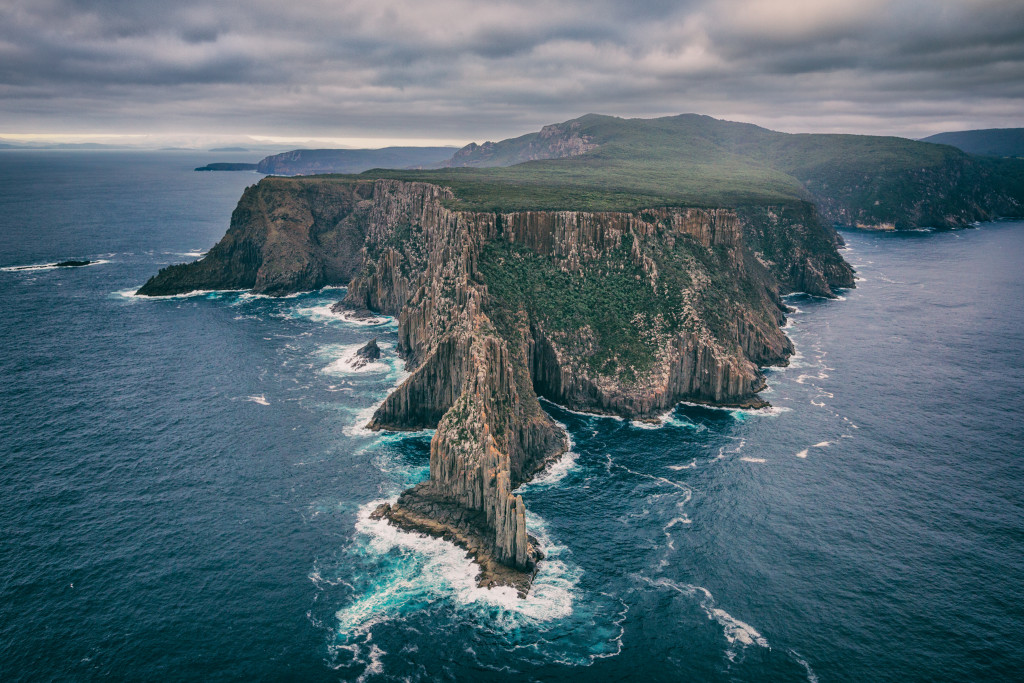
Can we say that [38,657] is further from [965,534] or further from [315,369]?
[965,534]

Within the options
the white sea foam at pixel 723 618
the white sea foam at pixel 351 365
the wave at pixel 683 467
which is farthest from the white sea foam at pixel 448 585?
the white sea foam at pixel 351 365

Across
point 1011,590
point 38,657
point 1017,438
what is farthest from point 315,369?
point 1017,438

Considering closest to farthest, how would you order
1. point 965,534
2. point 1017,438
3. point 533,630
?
point 533,630
point 965,534
point 1017,438

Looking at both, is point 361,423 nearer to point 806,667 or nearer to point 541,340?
point 541,340

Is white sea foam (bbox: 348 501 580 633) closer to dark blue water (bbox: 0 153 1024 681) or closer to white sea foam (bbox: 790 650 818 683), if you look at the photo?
dark blue water (bbox: 0 153 1024 681)

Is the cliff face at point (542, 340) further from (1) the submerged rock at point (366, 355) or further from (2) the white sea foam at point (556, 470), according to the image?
(1) the submerged rock at point (366, 355)

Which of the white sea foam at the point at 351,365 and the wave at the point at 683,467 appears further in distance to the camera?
the white sea foam at the point at 351,365
